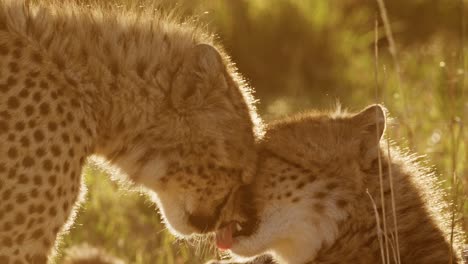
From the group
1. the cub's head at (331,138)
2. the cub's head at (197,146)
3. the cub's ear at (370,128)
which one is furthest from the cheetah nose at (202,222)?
the cub's ear at (370,128)

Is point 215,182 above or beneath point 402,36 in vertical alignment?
above

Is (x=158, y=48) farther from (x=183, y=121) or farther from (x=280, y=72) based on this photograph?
(x=280, y=72)

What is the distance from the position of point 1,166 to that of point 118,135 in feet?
1.76

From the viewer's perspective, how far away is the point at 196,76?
431cm

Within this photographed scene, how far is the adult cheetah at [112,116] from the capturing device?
3850 mm

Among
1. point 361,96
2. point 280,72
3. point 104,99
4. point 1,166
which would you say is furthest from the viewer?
point 280,72

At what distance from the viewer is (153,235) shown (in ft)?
18.8

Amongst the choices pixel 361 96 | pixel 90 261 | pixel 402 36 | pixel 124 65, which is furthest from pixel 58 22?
pixel 402 36

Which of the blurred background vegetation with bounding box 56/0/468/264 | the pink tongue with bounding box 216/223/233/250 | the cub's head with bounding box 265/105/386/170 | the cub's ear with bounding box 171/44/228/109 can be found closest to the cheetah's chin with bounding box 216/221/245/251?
the pink tongue with bounding box 216/223/233/250

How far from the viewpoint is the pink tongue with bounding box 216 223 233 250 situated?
4.39m

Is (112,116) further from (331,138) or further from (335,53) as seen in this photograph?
(335,53)

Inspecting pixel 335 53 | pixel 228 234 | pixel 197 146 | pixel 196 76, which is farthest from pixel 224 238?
pixel 335 53

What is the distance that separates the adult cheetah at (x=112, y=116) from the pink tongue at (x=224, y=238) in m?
0.05

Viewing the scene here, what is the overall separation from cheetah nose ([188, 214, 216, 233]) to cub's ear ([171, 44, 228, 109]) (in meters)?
0.42
